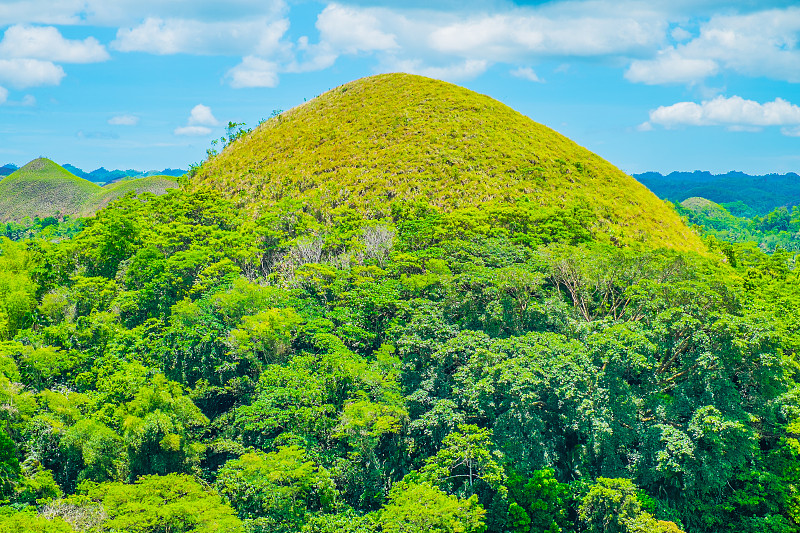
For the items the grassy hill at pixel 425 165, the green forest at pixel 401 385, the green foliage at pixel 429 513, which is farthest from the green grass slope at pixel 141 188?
the green foliage at pixel 429 513

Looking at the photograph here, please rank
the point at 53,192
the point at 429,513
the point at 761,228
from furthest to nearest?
the point at 53,192 < the point at 761,228 < the point at 429,513

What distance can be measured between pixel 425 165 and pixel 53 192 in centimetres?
15851

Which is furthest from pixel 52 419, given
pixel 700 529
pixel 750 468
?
pixel 750 468

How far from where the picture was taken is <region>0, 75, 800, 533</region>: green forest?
20.2 meters

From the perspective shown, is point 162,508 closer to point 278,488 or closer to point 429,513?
point 278,488

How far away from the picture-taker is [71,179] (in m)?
174

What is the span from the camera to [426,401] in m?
23.5

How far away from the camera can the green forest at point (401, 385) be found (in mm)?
20156

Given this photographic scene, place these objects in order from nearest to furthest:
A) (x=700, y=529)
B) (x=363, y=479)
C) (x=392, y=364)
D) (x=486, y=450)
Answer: (x=486, y=450)
(x=700, y=529)
(x=363, y=479)
(x=392, y=364)

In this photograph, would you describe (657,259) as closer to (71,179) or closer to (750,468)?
(750,468)

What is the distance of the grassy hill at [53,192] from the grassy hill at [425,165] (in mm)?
97535

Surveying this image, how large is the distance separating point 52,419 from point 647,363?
26913 millimetres

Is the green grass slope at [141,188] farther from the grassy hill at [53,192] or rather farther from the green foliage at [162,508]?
the green foliage at [162,508]

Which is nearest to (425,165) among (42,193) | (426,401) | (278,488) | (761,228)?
(426,401)
